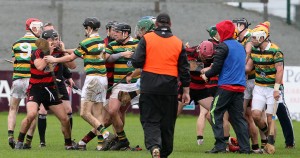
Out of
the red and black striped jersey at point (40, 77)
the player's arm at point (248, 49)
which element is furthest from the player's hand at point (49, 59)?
the player's arm at point (248, 49)

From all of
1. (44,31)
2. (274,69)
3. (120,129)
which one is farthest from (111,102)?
(274,69)

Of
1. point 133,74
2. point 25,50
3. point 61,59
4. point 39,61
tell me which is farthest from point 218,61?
point 25,50

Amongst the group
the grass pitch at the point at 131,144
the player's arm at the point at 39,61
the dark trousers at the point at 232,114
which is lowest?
the grass pitch at the point at 131,144

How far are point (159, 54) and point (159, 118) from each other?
920 millimetres

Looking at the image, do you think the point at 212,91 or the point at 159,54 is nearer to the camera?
the point at 159,54

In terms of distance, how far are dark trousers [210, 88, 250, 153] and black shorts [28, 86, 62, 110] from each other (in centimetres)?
284

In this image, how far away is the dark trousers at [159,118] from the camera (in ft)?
41.0

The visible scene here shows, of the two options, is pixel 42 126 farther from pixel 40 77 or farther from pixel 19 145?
pixel 40 77

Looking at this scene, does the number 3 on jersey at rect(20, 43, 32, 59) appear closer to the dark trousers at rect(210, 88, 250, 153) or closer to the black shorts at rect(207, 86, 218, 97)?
the black shorts at rect(207, 86, 218, 97)

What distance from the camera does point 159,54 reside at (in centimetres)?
1258

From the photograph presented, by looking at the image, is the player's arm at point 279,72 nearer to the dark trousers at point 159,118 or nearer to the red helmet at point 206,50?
the red helmet at point 206,50

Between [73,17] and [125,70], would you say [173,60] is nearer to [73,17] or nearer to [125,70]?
[125,70]

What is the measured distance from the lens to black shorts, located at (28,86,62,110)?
15.5 m

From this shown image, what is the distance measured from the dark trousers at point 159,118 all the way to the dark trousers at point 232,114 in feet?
8.32
